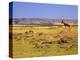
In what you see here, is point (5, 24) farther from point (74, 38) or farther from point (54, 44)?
point (74, 38)

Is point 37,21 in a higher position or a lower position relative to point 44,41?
higher

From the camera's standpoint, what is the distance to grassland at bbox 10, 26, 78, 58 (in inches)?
72.7

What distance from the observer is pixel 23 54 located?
186 centimetres

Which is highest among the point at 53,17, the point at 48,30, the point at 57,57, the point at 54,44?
the point at 53,17

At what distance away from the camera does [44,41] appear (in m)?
1.94

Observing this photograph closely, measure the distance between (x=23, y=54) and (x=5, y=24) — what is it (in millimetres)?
316

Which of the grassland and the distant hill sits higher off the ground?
the distant hill

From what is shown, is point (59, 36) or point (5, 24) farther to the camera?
point (59, 36)

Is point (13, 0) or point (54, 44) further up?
point (13, 0)

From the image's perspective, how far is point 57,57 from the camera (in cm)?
202

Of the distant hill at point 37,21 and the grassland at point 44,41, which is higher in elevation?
the distant hill at point 37,21

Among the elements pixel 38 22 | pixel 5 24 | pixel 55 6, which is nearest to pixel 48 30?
pixel 38 22

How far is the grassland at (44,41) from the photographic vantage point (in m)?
1.85

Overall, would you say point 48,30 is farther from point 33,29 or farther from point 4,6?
point 4,6
